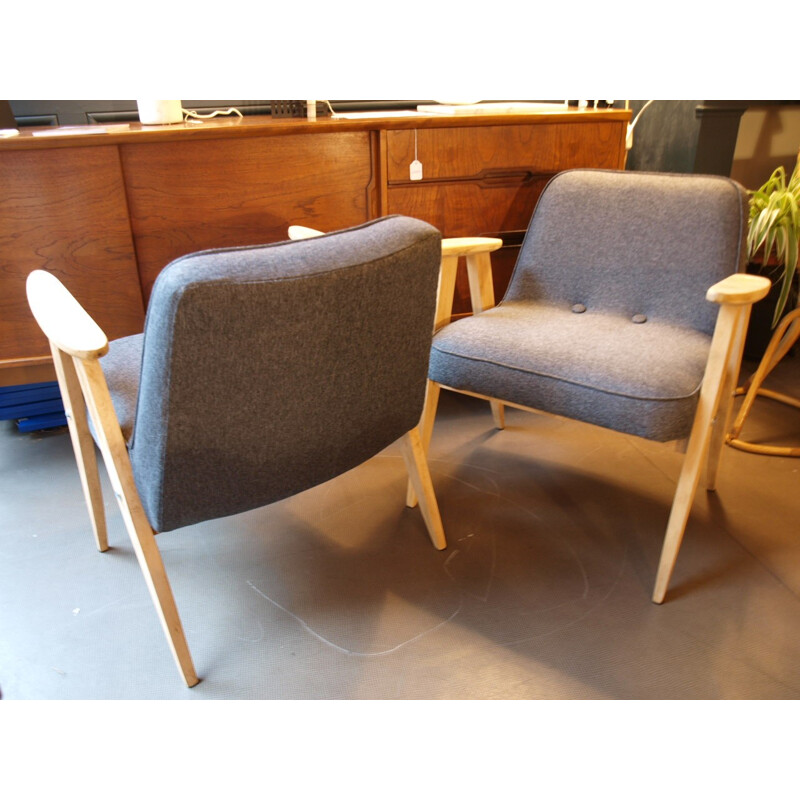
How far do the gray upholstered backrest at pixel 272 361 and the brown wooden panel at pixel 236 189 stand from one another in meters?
0.81

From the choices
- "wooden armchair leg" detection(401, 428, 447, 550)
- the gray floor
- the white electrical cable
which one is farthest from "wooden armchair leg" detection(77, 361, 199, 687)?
the white electrical cable

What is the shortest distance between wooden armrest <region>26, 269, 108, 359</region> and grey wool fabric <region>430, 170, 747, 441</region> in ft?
2.57

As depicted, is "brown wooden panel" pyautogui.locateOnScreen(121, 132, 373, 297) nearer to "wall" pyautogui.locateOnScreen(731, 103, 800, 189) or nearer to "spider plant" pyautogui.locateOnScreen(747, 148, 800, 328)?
"spider plant" pyautogui.locateOnScreen(747, 148, 800, 328)

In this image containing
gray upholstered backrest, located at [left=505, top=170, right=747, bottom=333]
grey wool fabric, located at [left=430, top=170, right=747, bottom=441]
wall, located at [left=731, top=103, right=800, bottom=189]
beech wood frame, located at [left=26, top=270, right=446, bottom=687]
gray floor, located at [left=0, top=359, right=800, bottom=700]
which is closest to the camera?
beech wood frame, located at [left=26, top=270, right=446, bottom=687]

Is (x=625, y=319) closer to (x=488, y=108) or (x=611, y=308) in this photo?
(x=611, y=308)

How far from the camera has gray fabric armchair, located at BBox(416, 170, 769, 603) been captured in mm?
1370

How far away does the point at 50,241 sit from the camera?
Answer: 69.2 inches

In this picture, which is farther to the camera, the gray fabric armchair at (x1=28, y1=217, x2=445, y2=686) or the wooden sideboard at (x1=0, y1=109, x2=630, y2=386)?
the wooden sideboard at (x1=0, y1=109, x2=630, y2=386)

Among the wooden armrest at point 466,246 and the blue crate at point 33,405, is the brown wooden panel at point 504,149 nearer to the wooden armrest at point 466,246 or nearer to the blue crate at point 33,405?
the wooden armrest at point 466,246

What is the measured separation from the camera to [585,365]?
144cm

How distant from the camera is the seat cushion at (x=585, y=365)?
4.45 ft

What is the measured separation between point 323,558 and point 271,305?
80cm

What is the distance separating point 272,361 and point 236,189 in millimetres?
984
